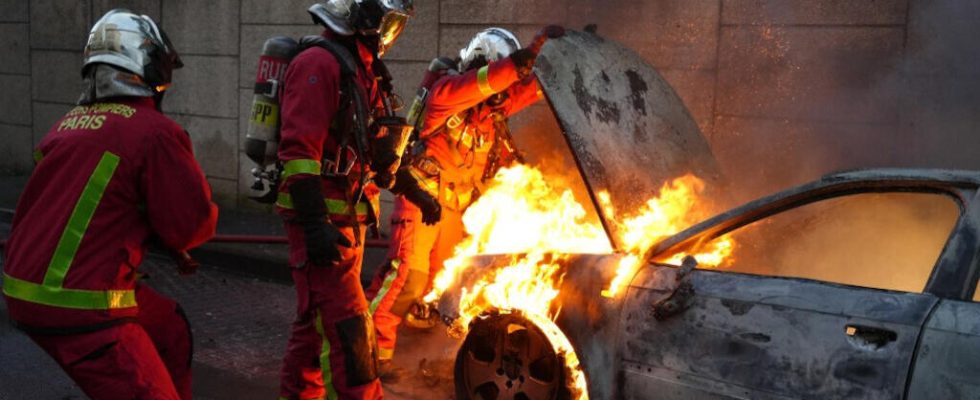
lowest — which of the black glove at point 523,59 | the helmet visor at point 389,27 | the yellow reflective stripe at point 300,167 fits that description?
the yellow reflective stripe at point 300,167

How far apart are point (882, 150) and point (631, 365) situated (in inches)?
140

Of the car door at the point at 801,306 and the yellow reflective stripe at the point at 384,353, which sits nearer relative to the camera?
the car door at the point at 801,306

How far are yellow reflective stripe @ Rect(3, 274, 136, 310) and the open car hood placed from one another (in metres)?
1.95

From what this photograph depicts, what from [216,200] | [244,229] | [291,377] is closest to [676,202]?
[291,377]

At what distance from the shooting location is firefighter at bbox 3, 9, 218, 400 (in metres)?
2.71

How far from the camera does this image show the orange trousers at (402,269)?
5035 mm

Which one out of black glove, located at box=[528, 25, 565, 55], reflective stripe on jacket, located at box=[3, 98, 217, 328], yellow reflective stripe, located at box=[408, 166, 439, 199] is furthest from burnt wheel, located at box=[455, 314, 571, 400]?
black glove, located at box=[528, 25, 565, 55]

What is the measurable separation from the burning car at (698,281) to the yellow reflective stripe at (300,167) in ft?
2.85

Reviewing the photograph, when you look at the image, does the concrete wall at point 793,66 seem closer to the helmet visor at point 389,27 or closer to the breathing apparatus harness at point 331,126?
the helmet visor at point 389,27

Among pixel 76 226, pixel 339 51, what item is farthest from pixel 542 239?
pixel 76 226

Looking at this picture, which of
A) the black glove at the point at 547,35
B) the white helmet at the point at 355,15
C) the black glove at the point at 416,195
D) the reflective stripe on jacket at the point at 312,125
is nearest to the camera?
the reflective stripe on jacket at the point at 312,125

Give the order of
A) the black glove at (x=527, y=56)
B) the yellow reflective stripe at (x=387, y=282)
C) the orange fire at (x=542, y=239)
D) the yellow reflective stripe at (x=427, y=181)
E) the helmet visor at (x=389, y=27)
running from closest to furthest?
the orange fire at (x=542, y=239) → the helmet visor at (x=389, y=27) → the black glove at (x=527, y=56) → the yellow reflective stripe at (x=387, y=282) → the yellow reflective stripe at (x=427, y=181)

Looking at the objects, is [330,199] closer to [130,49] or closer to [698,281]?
[130,49]

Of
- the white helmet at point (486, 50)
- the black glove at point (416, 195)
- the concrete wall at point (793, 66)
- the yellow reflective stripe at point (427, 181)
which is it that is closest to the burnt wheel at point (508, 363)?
the black glove at point (416, 195)
